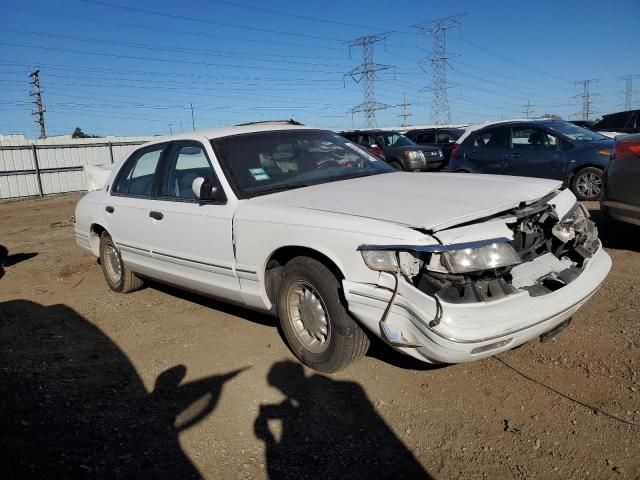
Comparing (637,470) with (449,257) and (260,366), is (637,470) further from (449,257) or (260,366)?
(260,366)

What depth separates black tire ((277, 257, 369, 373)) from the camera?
10.7 ft

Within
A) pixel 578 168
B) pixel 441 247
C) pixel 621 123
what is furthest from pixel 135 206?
pixel 621 123

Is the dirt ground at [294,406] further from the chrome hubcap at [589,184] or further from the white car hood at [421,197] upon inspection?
the chrome hubcap at [589,184]

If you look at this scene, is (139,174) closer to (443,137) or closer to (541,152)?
(541,152)

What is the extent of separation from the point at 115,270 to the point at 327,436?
3717mm

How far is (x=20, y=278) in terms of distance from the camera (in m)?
6.81

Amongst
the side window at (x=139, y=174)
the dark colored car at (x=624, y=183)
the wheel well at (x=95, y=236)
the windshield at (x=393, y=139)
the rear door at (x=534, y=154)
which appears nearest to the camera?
the side window at (x=139, y=174)

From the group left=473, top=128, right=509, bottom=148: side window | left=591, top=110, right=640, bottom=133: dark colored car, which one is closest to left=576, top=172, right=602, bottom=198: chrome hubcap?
left=473, top=128, right=509, bottom=148: side window

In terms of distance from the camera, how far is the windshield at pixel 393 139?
648 inches

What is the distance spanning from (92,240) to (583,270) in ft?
15.9

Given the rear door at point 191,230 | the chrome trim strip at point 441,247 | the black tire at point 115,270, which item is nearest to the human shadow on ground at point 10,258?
the black tire at point 115,270

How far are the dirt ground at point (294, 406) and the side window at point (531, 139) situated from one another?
546cm

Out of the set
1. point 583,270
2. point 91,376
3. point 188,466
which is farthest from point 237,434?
point 583,270

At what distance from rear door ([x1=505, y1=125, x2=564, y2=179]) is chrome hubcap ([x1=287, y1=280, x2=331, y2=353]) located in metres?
7.23
